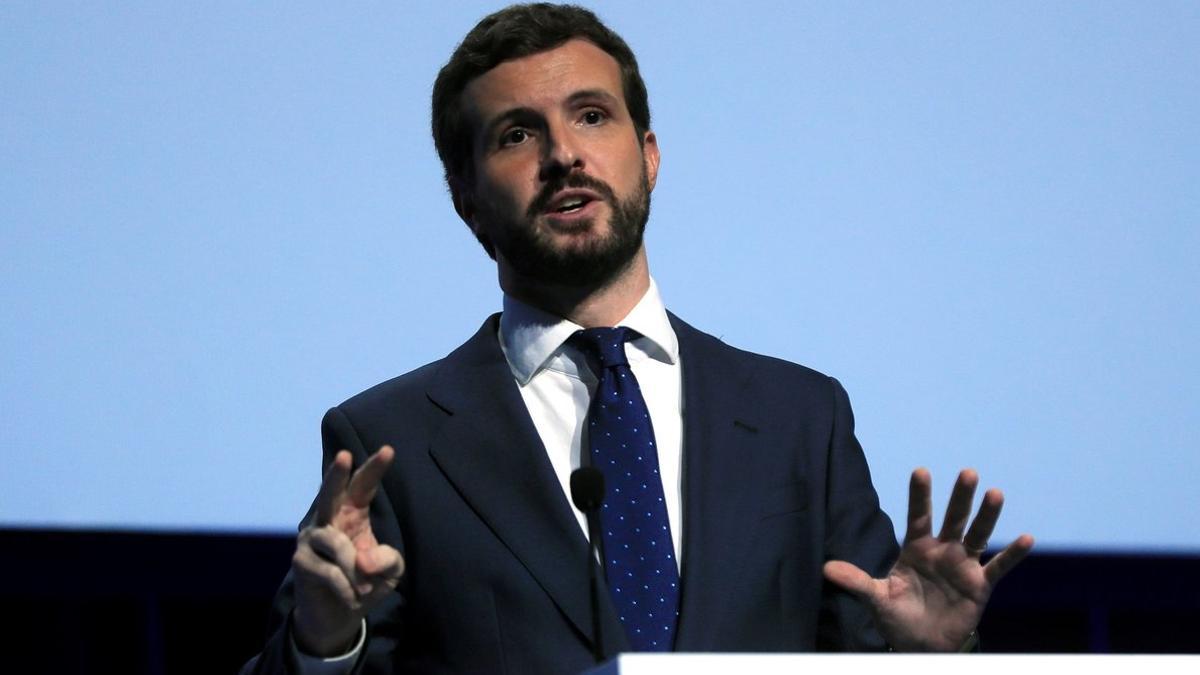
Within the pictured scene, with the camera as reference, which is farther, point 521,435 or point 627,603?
point 521,435

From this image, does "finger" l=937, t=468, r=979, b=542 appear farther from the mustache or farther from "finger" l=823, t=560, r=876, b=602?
the mustache

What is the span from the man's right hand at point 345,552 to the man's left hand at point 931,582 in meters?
0.52

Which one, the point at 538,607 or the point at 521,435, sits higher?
the point at 521,435

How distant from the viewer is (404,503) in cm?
204

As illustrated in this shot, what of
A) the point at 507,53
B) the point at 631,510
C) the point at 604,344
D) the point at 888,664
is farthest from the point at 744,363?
the point at 888,664

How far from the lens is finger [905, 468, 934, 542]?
5.67ft

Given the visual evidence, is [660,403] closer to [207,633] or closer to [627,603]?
[627,603]

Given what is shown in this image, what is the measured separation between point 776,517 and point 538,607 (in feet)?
1.13

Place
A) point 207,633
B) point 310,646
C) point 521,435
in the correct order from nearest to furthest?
point 310,646
point 521,435
point 207,633

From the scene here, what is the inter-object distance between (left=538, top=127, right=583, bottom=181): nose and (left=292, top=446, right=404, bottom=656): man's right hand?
1.99 ft

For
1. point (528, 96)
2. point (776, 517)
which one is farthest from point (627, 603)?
point (528, 96)

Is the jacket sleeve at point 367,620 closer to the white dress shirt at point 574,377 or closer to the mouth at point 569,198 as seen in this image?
the white dress shirt at point 574,377

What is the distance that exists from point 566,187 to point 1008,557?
80 centimetres

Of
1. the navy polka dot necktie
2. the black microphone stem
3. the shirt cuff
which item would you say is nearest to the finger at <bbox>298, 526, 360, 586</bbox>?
the shirt cuff
